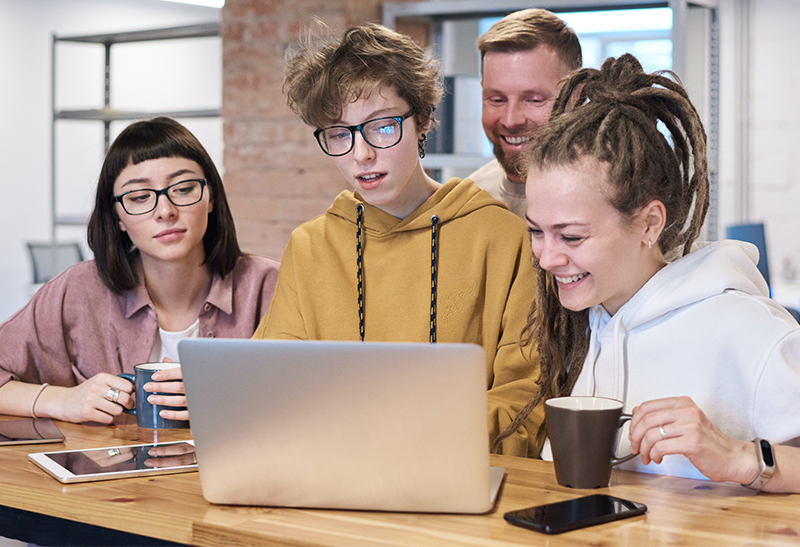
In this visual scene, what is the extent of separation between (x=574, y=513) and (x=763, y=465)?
0.26 metres

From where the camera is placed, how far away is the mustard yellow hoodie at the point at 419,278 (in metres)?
1.44

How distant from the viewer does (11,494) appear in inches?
41.9

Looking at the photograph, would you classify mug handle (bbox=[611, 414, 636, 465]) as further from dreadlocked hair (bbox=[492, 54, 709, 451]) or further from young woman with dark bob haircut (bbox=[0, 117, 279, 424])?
young woman with dark bob haircut (bbox=[0, 117, 279, 424])

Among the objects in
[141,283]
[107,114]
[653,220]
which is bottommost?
[141,283]

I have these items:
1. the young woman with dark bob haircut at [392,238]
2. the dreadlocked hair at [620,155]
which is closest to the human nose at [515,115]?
the young woman with dark bob haircut at [392,238]

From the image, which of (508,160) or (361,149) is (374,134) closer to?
(361,149)

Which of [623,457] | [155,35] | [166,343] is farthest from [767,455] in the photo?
[155,35]

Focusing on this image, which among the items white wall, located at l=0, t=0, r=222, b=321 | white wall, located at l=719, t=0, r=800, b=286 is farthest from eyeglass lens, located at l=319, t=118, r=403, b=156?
white wall, located at l=0, t=0, r=222, b=321

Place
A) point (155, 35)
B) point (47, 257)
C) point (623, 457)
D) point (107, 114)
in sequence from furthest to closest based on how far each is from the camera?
point (47, 257) → point (107, 114) → point (155, 35) → point (623, 457)

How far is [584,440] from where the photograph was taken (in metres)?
1.01

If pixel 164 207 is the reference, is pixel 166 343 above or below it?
below

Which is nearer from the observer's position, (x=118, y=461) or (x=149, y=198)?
(x=118, y=461)

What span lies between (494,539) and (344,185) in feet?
7.65

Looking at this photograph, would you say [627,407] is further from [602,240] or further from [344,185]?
[344,185]
